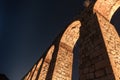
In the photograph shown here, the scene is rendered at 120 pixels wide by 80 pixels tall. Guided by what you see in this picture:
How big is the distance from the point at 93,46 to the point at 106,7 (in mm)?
2038

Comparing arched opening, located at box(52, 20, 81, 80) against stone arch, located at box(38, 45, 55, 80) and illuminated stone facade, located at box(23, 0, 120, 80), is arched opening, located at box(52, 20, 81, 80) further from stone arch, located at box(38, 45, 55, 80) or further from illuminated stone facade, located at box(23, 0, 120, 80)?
stone arch, located at box(38, 45, 55, 80)

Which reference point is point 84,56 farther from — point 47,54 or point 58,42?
point 47,54

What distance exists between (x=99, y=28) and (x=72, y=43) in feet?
12.1

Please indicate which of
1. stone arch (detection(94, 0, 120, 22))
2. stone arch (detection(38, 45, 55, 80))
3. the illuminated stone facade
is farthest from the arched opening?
stone arch (detection(94, 0, 120, 22))

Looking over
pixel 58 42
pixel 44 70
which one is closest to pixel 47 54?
pixel 44 70

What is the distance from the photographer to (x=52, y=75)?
219 inches

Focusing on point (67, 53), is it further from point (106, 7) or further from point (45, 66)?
point (106, 7)

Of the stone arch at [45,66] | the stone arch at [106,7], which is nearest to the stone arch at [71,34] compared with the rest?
the stone arch at [45,66]

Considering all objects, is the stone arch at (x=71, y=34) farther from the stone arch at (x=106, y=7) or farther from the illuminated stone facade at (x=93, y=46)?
the stone arch at (x=106, y=7)

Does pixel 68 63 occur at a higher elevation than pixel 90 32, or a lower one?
higher

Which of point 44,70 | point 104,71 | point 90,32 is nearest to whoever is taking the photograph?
point 104,71

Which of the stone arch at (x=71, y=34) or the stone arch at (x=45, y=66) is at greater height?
the stone arch at (x=71, y=34)

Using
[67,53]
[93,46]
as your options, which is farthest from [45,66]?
[93,46]

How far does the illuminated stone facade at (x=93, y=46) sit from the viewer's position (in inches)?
119
